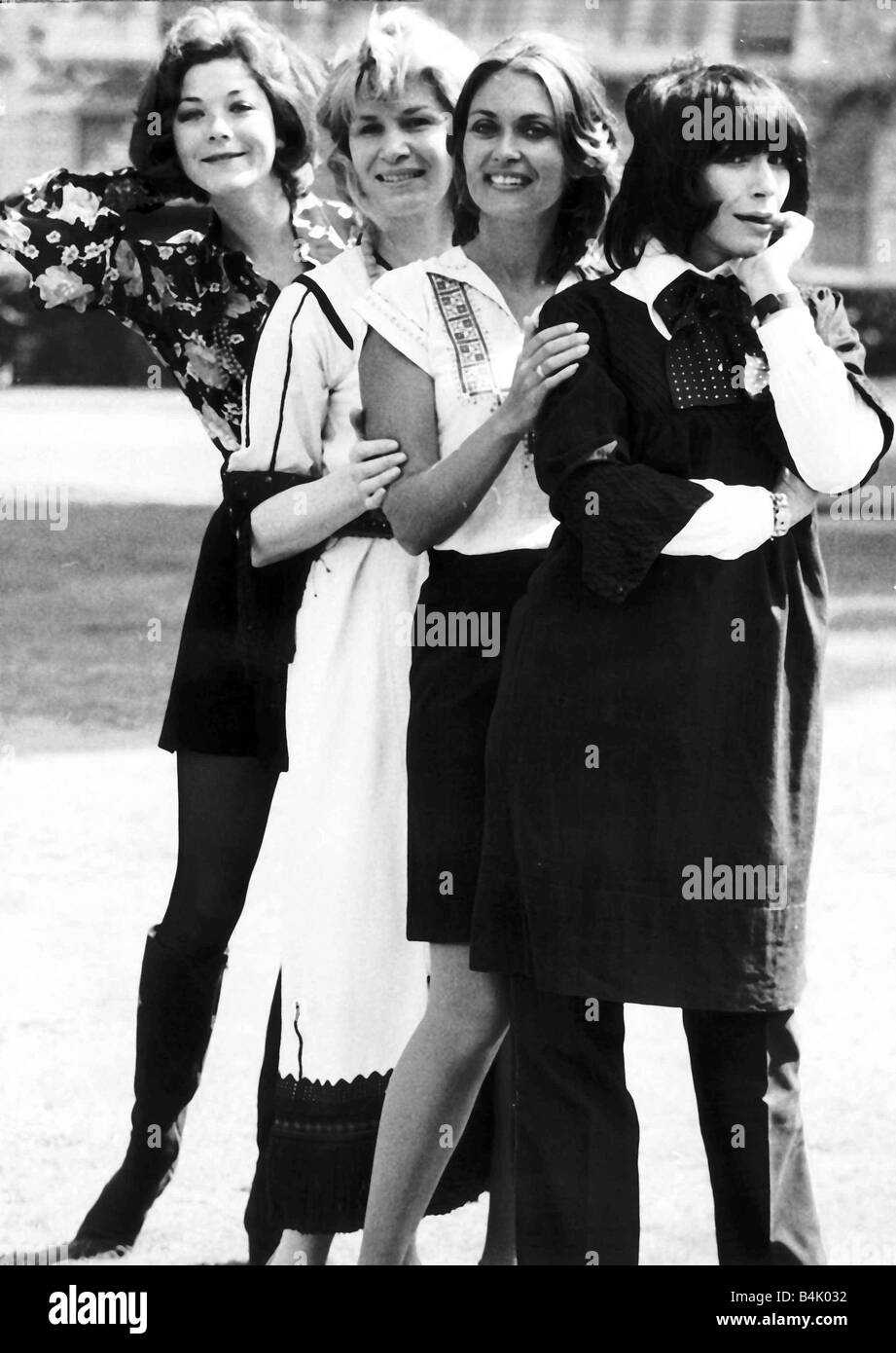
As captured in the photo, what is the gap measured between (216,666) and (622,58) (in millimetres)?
995

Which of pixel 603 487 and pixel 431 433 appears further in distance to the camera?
pixel 431 433

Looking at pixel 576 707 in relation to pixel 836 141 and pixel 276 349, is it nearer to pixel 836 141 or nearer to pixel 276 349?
pixel 276 349

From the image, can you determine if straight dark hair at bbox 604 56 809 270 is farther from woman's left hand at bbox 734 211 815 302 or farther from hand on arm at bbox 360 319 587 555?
hand on arm at bbox 360 319 587 555

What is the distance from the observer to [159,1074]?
3.10m

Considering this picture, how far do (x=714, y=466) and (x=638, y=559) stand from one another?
0.50ft

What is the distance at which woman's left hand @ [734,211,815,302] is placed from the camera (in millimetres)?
2469

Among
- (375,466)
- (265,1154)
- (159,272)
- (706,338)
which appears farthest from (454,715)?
(159,272)

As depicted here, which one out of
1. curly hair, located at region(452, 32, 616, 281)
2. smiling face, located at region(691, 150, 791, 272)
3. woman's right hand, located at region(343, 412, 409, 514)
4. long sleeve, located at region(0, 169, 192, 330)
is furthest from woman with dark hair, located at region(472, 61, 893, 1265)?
long sleeve, located at region(0, 169, 192, 330)

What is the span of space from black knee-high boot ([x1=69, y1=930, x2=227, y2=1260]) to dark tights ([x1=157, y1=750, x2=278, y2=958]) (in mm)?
40

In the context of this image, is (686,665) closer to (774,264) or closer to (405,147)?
(774,264)

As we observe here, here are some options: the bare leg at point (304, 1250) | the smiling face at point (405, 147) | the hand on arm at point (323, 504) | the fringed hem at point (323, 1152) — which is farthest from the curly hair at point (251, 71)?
the bare leg at point (304, 1250)

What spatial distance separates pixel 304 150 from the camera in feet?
9.71

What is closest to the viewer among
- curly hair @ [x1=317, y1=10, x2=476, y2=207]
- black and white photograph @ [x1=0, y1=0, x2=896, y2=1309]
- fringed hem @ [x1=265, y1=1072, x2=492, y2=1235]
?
black and white photograph @ [x1=0, y1=0, x2=896, y2=1309]
